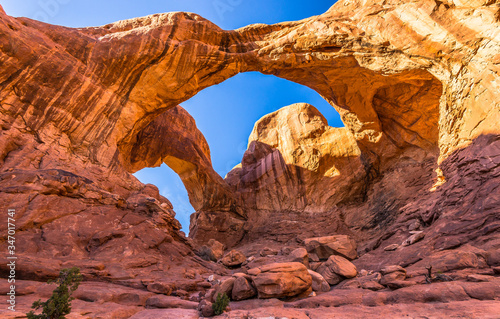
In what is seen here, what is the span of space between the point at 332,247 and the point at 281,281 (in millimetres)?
6938

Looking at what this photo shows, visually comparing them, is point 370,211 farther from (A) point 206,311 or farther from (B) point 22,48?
(B) point 22,48

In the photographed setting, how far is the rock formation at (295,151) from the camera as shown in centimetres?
848

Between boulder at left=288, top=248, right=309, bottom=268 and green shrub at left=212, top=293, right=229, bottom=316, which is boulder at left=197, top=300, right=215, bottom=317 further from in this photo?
boulder at left=288, top=248, right=309, bottom=268

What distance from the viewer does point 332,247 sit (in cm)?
1296

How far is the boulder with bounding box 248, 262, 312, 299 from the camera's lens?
697 cm

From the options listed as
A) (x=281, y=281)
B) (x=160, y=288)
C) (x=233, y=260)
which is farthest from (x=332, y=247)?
(x=160, y=288)

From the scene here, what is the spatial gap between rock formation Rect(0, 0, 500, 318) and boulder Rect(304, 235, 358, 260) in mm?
643

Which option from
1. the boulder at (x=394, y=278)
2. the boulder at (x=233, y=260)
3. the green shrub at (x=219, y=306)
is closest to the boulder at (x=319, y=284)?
the boulder at (x=394, y=278)

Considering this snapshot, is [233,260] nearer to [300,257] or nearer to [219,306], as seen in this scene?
[300,257]

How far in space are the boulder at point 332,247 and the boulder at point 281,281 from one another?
19.7 ft

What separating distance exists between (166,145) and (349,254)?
19328 mm

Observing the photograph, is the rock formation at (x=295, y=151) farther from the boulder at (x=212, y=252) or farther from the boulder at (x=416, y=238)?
the boulder at (x=212, y=252)

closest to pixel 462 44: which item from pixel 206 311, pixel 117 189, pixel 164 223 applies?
pixel 206 311

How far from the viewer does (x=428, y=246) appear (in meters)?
9.40
